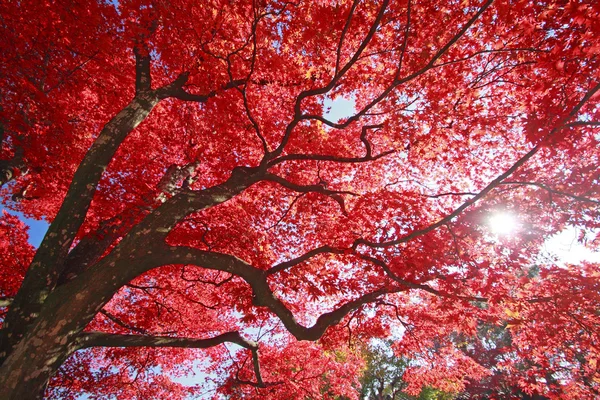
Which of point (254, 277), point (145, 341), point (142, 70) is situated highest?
point (142, 70)

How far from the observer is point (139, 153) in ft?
37.6

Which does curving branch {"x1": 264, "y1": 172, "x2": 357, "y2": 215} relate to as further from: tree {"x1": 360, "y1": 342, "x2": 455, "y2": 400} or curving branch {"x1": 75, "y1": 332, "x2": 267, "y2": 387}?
tree {"x1": 360, "y1": 342, "x2": 455, "y2": 400}

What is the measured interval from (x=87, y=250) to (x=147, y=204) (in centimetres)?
176

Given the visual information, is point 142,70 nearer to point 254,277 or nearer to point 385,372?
point 254,277

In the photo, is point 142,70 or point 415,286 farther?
point 142,70

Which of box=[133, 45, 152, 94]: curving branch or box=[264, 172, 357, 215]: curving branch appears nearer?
box=[264, 172, 357, 215]: curving branch

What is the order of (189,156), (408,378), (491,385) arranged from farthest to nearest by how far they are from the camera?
(491,385), (408,378), (189,156)

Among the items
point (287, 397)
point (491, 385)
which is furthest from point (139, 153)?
point (491, 385)

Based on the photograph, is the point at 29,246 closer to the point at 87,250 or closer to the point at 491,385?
the point at 87,250

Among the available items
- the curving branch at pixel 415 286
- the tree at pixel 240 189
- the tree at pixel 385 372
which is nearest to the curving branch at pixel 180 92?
the tree at pixel 240 189

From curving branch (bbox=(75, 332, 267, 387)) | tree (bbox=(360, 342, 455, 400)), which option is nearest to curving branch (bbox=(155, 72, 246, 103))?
curving branch (bbox=(75, 332, 267, 387))

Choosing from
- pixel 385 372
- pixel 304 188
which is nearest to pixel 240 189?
pixel 304 188

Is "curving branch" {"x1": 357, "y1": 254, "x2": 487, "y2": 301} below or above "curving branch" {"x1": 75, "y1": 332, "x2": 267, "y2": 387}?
above

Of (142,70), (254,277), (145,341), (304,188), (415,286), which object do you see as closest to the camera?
(254,277)
